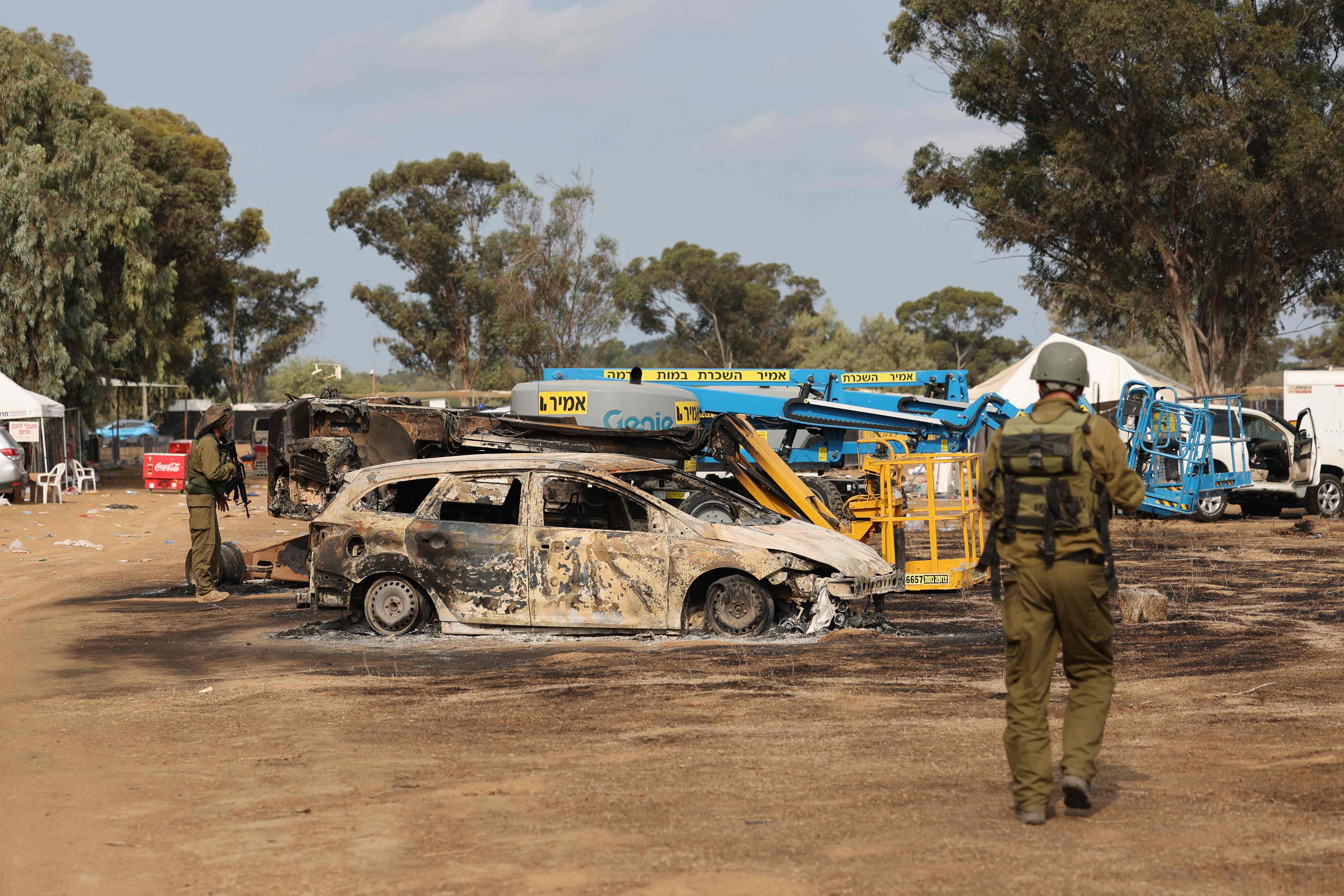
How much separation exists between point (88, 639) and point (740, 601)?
18.3 feet

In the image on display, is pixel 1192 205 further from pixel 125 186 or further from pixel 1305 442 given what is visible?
pixel 125 186

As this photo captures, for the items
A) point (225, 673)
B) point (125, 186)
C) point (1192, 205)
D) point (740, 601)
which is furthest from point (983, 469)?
point (125, 186)

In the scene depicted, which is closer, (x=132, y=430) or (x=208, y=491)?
(x=208, y=491)

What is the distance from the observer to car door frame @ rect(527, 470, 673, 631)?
992 cm

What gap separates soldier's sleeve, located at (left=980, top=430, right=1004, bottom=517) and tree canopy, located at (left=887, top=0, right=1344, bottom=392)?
28.9 metres

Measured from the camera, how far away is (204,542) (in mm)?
13203

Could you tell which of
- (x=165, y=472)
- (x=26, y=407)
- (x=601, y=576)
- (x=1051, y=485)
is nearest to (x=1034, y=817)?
(x=1051, y=485)

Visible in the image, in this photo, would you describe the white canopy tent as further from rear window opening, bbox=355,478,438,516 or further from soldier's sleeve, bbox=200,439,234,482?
rear window opening, bbox=355,478,438,516

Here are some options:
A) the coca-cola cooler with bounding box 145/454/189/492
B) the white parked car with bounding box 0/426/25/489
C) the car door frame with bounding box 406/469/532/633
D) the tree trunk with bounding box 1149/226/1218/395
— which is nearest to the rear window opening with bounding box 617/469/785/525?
the car door frame with bounding box 406/469/532/633

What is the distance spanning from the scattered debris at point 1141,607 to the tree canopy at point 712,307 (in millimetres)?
71688

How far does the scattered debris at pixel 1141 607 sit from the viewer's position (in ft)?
35.9

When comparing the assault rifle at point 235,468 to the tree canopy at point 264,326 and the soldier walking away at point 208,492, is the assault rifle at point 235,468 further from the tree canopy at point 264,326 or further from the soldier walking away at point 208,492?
the tree canopy at point 264,326

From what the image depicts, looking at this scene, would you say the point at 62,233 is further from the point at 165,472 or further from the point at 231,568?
the point at 231,568

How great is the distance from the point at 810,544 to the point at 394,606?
3398mm
